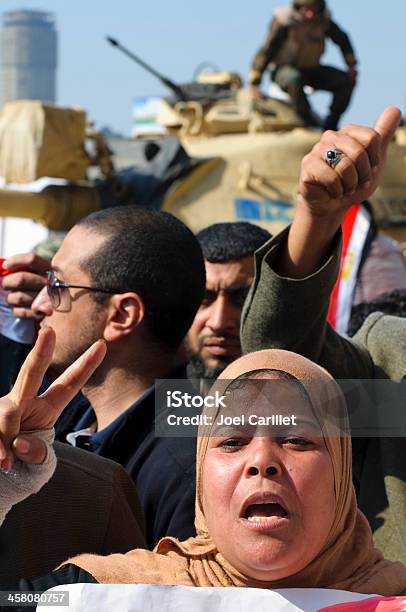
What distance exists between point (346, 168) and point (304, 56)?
29.4 ft

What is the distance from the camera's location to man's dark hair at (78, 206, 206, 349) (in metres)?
3.98

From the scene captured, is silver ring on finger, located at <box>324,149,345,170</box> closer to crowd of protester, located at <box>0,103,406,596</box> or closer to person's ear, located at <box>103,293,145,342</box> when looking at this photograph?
crowd of protester, located at <box>0,103,406,596</box>

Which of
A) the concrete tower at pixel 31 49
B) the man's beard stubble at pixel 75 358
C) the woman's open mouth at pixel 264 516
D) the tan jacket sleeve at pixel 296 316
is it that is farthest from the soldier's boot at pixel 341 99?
the concrete tower at pixel 31 49

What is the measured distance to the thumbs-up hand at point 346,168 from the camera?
2994mm

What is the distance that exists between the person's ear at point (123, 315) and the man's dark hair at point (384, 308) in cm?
152

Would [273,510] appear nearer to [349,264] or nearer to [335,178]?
[335,178]

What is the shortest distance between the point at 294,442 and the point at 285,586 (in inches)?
10.3

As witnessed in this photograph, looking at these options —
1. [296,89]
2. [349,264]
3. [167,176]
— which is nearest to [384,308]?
[349,264]

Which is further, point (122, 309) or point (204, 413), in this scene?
point (122, 309)

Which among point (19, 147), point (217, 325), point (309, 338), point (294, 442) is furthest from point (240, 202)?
point (294, 442)

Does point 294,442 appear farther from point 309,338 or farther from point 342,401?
point 309,338

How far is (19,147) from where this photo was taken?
37.9ft

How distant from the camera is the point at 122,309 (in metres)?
3.95

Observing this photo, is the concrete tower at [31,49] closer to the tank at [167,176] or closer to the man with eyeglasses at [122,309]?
the tank at [167,176]
